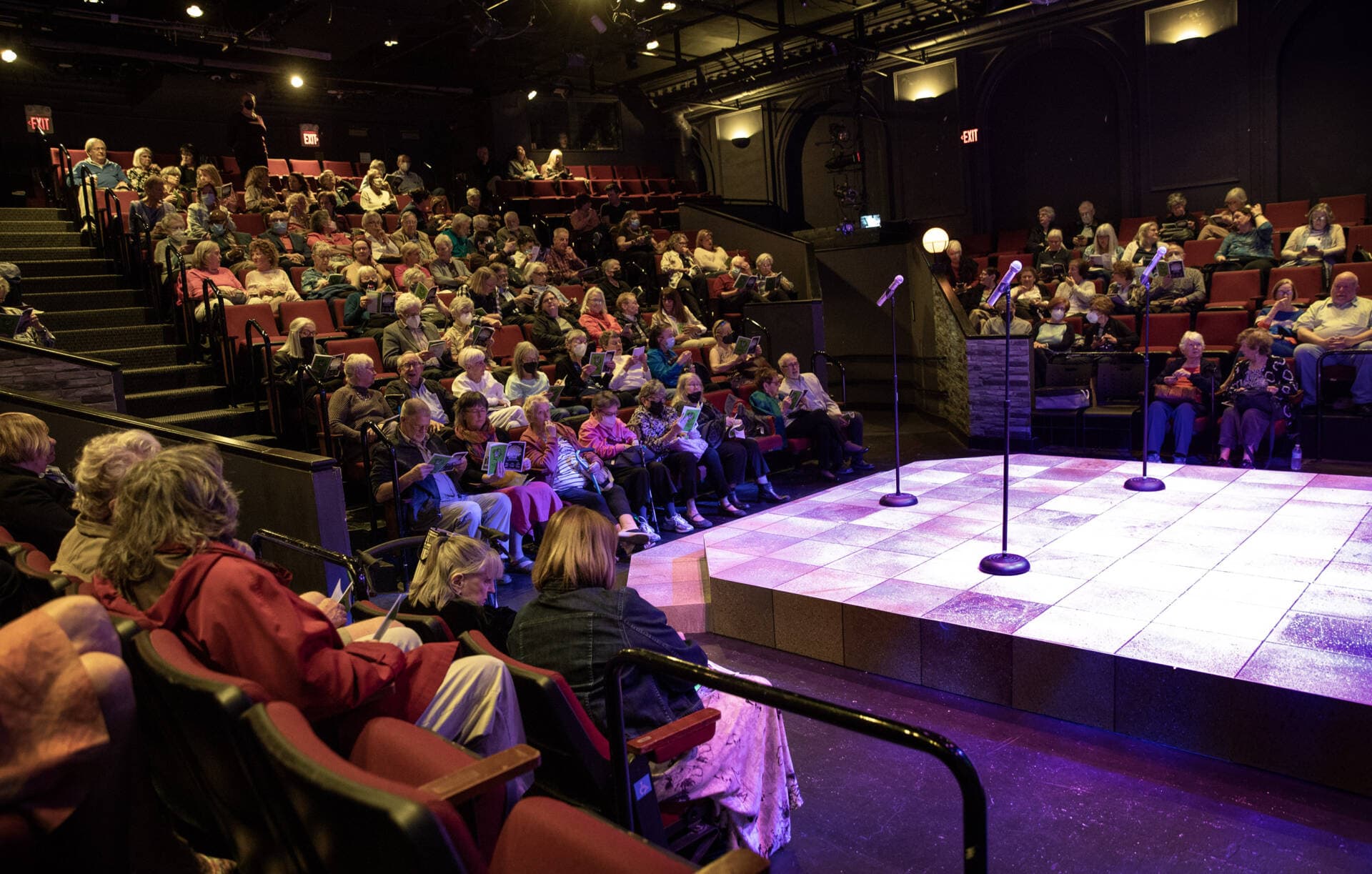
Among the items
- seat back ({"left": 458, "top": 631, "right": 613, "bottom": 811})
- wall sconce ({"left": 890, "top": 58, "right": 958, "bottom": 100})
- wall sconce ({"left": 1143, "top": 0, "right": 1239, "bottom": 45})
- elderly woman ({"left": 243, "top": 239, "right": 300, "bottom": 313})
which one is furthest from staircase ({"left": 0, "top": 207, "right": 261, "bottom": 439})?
wall sconce ({"left": 1143, "top": 0, "right": 1239, "bottom": 45})

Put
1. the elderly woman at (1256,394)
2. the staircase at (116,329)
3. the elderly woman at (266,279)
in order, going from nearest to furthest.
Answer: the staircase at (116,329) < the elderly woman at (1256,394) < the elderly woman at (266,279)

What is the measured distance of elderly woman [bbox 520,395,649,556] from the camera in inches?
215

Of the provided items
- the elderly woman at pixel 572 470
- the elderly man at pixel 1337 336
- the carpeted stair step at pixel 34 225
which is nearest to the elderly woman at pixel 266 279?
the carpeted stair step at pixel 34 225

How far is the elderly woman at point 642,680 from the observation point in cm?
216

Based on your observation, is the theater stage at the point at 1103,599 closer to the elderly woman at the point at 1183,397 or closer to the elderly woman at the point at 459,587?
the elderly woman at the point at 1183,397

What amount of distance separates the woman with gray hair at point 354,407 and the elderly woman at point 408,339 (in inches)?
36.5

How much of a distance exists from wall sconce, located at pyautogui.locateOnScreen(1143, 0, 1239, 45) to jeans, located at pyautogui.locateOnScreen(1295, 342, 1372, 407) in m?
4.61

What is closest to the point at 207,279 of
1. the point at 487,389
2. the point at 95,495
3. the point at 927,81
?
the point at 487,389

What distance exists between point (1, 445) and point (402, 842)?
3163 mm

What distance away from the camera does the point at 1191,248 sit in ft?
28.8

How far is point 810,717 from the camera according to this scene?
5.15 feet

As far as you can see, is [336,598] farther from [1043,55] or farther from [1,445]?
[1043,55]

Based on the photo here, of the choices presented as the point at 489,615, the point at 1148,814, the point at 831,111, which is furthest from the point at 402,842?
the point at 831,111

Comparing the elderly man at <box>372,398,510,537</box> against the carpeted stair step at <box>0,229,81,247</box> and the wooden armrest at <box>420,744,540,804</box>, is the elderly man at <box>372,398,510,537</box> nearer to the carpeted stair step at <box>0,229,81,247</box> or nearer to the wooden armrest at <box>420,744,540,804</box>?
the wooden armrest at <box>420,744,540,804</box>
